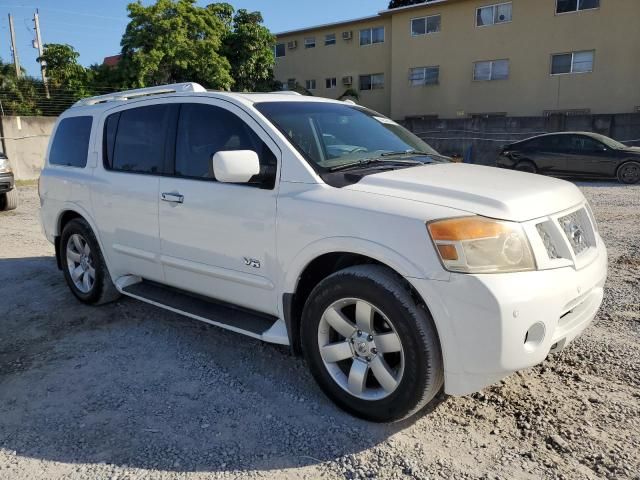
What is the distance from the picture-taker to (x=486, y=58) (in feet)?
82.0

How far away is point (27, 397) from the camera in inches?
130

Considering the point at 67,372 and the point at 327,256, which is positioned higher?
the point at 327,256

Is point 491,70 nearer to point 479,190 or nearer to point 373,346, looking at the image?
point 479,190

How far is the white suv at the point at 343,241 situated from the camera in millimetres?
2541

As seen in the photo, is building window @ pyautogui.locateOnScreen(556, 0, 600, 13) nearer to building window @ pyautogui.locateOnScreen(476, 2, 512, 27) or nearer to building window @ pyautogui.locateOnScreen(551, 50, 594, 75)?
building window @ pyautogui.locateOnScreen(551, 50, 594, 75)

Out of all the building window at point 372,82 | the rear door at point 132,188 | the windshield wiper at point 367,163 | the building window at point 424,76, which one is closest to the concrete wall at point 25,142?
the rear door at point 132,188

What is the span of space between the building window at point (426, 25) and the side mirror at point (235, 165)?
26.0 meters

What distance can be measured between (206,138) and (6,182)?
8748mm

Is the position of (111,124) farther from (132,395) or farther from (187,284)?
(132,395)

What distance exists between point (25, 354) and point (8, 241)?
4836 mm

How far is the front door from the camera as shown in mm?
3283

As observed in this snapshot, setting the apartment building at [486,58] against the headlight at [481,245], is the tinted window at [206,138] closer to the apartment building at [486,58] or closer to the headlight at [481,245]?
the headlight at [481,245]

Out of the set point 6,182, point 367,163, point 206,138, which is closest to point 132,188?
point 206,138

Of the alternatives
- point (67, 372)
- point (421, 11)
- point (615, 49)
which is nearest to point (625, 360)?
point (67, 372)
